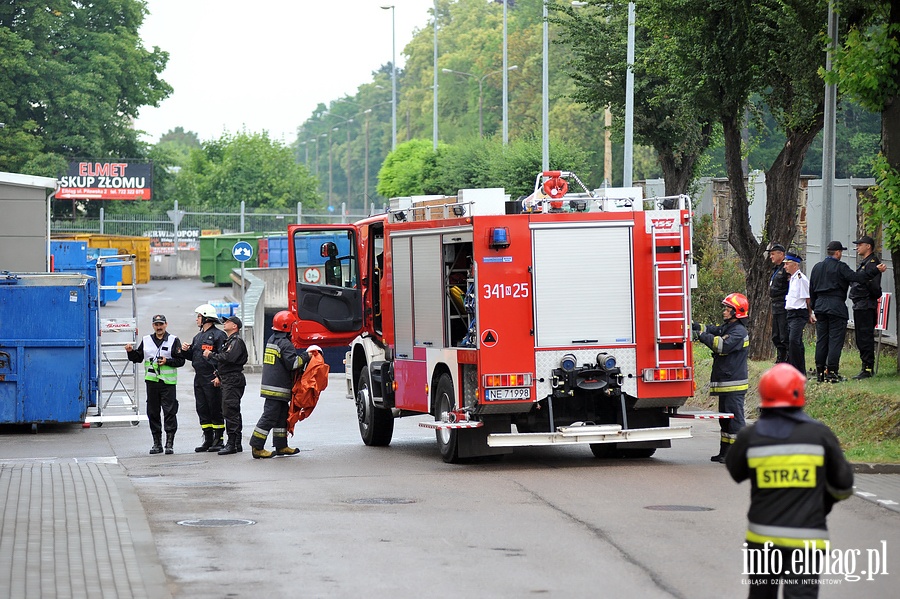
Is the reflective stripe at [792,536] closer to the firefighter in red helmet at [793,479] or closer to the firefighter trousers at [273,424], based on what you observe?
the firefighter in red helmet at [793,479]

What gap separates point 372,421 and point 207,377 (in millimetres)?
2216

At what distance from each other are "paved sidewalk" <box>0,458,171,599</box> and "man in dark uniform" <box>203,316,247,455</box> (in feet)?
7.46

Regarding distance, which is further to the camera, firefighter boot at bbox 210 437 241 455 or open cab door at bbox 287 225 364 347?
open cab door at bbox 287 225 364 347

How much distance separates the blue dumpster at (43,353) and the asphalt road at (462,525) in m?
3.03

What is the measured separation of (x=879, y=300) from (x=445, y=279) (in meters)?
7.27

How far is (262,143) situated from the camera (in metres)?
86.4

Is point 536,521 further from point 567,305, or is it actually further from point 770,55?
point 770,55

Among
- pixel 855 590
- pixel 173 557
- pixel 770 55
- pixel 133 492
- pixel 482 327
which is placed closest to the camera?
pixel 855 590

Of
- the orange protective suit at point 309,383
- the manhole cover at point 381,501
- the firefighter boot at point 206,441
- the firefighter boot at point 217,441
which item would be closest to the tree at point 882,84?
the orange protective suit at point 309,383

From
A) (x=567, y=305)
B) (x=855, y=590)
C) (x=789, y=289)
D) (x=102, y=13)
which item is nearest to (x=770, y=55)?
(x=789, y=289)

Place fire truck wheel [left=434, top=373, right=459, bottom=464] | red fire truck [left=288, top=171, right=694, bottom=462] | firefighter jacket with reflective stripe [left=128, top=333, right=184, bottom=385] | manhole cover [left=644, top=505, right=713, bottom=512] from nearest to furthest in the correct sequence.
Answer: manhole cover [left=644, top=505, right=713, bottom=512] → red fire truck [left=288, top=171, right=694, bottom=462] → fire truck wheel [left=434, top=373, right=459, bottom=464] → firefighter jacket with reflective stripe [left=128, top=333, right=184, bottom=385]

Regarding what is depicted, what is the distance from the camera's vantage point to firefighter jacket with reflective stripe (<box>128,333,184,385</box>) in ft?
56.0

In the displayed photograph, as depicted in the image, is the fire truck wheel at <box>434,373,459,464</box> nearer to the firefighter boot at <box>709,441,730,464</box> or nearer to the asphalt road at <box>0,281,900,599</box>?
the asphalt road at <box>0,281,900,599</box>

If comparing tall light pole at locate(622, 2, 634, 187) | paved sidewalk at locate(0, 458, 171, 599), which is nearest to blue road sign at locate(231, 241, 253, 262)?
tall light pole at locate(622, 2, 634, 187)
